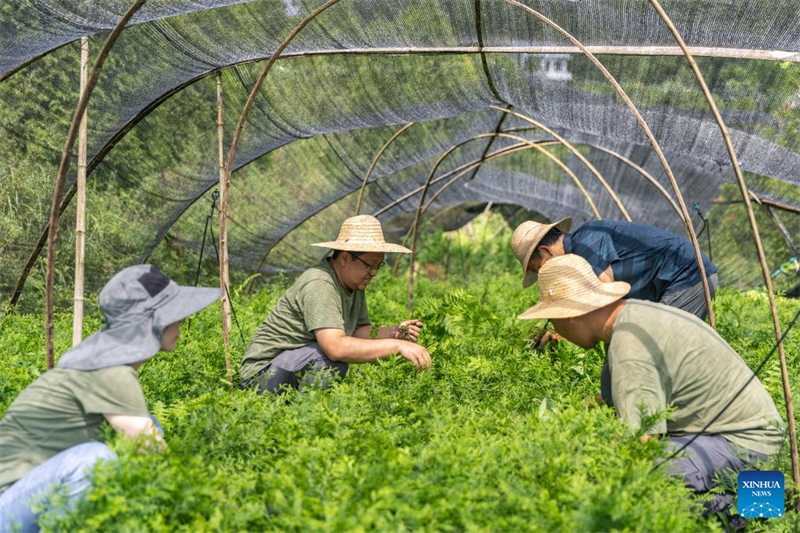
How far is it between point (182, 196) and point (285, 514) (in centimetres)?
677

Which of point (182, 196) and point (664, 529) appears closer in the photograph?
point (664, 529)

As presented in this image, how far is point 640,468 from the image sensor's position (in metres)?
3.03

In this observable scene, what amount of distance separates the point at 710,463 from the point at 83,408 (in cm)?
274

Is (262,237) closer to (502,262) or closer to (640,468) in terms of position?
(502,262)

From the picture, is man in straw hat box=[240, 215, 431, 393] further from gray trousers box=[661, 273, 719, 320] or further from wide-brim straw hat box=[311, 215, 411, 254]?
gray trousers box=[661, 273, 719, 320]

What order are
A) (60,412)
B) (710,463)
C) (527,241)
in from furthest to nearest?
1. (527,241)
2. (710,463)
3. (60,412)

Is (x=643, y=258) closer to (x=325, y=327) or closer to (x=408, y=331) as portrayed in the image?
(x=408, y=331)

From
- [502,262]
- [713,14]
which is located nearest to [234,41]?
[713,14]

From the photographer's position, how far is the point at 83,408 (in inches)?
126

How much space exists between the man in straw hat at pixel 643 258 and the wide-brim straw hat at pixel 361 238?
1052 millimetres

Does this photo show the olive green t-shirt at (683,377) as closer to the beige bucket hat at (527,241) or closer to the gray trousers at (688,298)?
the beige bucket hat at (527,241)

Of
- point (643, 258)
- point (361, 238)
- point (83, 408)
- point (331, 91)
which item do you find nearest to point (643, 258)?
point (643, 258)

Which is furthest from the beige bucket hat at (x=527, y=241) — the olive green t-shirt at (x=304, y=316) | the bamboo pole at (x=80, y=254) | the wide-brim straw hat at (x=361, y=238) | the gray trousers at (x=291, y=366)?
the bamboo pole at (x=80, y=254)

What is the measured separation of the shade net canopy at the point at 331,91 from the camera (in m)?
5.65
